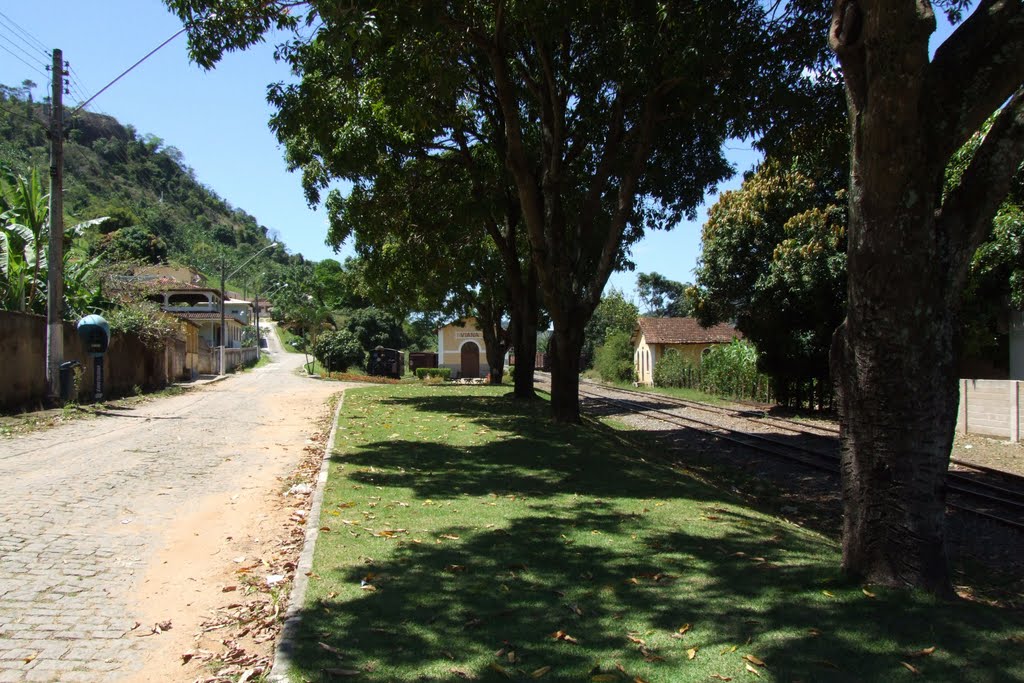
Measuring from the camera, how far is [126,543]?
6.29 metres

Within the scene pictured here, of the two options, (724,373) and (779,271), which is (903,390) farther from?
(724,373)

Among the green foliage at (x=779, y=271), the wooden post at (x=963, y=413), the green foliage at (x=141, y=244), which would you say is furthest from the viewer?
the green foliage at (x=141, y=244)

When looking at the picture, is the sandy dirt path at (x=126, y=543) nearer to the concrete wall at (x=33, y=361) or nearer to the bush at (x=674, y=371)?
the concrete wall at (x=33, y=361)

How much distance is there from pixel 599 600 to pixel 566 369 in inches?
388

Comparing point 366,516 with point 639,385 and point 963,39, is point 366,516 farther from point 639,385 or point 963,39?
point 639,385

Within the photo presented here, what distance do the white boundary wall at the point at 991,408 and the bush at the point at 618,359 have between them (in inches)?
1351

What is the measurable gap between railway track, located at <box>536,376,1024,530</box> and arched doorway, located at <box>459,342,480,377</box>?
35.7 meters

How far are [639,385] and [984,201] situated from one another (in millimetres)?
43941

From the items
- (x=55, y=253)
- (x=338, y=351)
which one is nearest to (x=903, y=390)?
(x=55, y=253)

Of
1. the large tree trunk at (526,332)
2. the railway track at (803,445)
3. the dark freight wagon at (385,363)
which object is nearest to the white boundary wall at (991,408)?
the railway track at (803,445)

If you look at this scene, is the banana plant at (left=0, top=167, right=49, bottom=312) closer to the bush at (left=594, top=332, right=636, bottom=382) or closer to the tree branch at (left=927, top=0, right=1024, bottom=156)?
the tree branch at (left=927, top=0, right=1024, bottom=156)

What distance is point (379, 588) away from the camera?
5098mm

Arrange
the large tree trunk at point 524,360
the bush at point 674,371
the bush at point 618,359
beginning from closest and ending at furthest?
the large tree trunk at point 524,360 < the bush at point 674,371 < the bush at point 618,359

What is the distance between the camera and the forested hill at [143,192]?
79250 mm
